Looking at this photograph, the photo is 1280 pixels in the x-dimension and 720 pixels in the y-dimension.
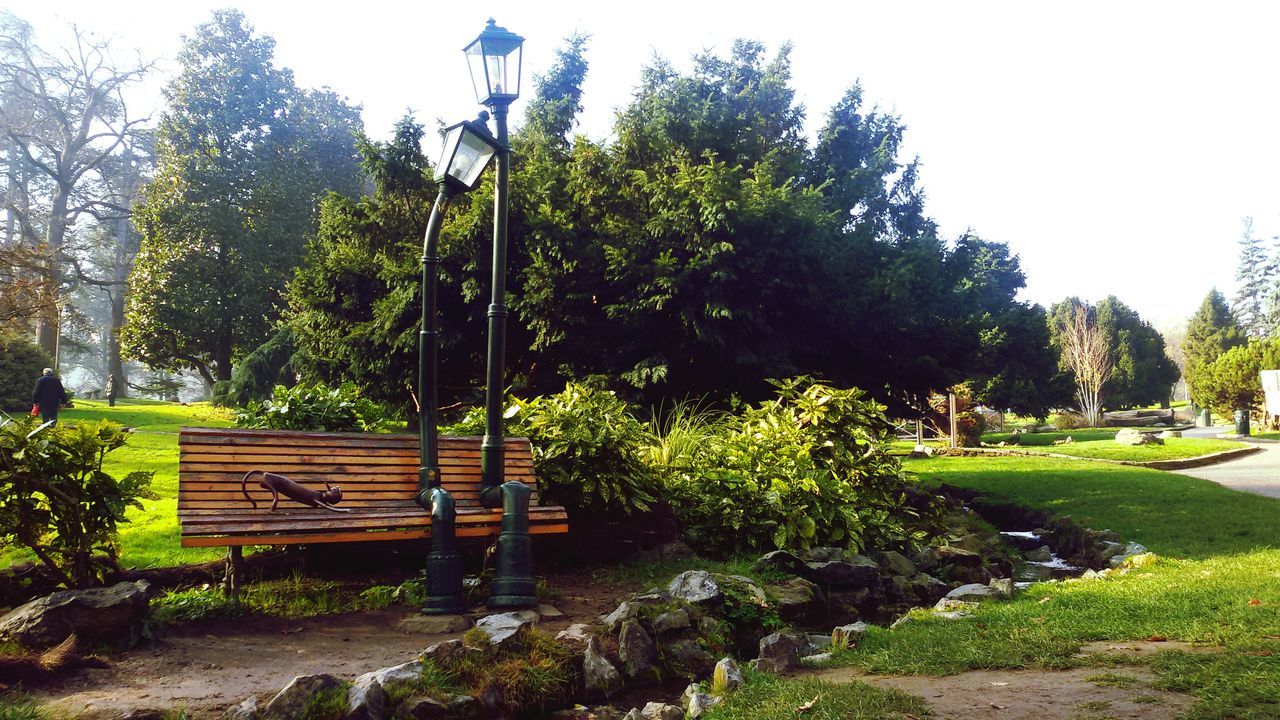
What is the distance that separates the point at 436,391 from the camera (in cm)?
666

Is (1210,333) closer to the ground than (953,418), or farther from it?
farther from it

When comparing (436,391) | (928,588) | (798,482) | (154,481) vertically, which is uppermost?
(436,391)

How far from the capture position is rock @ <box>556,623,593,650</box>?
519 centimetres

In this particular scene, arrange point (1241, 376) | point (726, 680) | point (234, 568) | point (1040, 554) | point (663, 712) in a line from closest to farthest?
point (663, 712) → point (726, 680) → point (234, 568) → point (1040, 554) → point (1241, 376)

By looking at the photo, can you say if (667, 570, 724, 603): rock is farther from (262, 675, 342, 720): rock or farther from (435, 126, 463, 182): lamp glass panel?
(435, 126, 463, 182): lamp glass panel

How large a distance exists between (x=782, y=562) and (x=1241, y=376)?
3486 centimetres

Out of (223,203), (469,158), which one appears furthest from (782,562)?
(223,203)

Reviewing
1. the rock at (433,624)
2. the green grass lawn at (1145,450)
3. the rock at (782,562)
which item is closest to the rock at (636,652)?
the rock at (433,624)

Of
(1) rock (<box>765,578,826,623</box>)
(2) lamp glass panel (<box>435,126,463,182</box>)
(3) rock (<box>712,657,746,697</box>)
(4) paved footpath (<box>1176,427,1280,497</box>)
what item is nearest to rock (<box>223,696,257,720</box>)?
(3) rock (<box>712,657,746,697</box>)

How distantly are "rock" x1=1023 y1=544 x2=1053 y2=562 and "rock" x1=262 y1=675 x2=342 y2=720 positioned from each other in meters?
9.23

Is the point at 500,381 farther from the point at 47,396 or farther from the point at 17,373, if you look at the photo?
the point at 17,373

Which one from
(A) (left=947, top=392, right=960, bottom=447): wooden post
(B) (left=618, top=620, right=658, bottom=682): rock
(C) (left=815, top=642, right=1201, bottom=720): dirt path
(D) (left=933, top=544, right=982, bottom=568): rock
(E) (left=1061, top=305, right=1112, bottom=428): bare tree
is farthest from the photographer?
(E) (left=1061, top=305, right=1112, bottom=428): bare tree

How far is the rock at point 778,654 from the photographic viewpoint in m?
4.84

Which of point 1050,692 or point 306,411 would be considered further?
point 306,411
